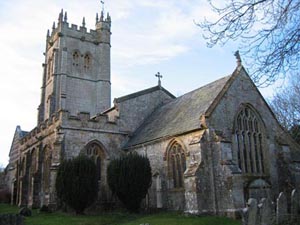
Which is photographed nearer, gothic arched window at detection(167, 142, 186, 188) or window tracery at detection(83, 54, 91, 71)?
gothic arched window at detection(167, 142, 186, 188)

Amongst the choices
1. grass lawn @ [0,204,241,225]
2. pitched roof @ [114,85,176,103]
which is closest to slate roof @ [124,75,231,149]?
pitched roof @ [114,85,176,103]

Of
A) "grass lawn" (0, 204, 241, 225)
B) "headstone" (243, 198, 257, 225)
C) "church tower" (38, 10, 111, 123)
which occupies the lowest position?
"grass lawn" (0, 204, 241, 225)

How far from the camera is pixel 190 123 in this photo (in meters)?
21.4

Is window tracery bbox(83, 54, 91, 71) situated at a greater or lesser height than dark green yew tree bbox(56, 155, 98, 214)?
greater

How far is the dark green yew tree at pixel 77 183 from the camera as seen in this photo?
21078 millimetres

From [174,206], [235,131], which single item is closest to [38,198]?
[174,206]

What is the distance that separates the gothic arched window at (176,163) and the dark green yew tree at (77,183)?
4.82m

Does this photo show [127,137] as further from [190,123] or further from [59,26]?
[59,26]

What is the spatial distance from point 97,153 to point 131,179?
17.4ft

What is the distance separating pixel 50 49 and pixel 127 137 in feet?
84.3

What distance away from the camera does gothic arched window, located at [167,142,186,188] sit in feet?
70.7

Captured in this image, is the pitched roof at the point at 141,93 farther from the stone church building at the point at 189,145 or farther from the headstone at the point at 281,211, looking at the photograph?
the headstone at the point at 281,211

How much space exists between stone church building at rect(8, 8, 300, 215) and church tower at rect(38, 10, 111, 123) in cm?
1158

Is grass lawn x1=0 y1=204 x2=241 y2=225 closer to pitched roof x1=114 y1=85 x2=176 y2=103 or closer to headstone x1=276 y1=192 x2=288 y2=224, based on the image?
headstone x1=276 y1=192 x2=288 y2=224
